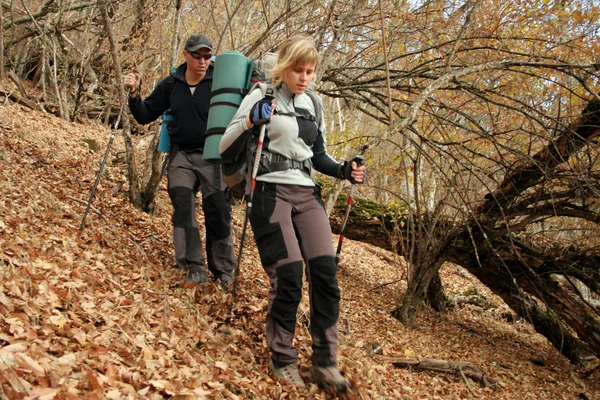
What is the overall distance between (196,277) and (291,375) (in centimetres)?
170

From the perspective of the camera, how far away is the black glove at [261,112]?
3.41 m

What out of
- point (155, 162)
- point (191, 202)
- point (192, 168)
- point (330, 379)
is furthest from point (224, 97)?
point (155, 162)

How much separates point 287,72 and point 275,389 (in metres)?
2.29

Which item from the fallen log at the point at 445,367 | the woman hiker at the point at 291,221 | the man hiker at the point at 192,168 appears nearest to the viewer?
the woman hiker at the point at 291,221

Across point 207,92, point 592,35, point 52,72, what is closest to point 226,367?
point 207,92

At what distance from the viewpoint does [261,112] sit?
341 cm

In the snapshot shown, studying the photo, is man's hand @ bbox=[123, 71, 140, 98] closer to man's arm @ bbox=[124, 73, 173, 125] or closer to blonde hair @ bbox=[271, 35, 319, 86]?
man's arm @ bbox=[124, 73, 173, 125]

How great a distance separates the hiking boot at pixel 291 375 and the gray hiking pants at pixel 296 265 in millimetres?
43

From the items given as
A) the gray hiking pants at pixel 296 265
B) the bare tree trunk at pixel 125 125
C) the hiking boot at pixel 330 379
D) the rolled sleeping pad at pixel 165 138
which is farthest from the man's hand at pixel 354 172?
the bare tree trunk at pixel 125 125

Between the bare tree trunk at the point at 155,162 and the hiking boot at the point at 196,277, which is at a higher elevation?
the bare tree trunk at the point at 155,162

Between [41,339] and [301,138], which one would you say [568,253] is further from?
[41,339]

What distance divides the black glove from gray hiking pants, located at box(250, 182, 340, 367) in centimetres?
49

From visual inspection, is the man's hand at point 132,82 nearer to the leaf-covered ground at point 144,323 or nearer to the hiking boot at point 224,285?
the leaf-covered ground at point 144,323

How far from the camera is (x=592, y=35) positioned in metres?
6.67
